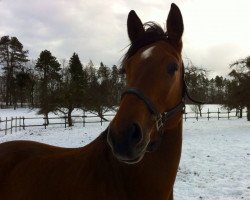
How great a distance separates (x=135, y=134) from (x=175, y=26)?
1123 mm

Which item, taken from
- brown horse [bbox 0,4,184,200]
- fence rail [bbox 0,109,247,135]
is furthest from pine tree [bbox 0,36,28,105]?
brown horse [bbox 0,4,184,200]

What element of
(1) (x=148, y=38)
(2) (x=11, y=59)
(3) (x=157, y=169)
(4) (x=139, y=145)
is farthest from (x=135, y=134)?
(2) (x=11, y=59)

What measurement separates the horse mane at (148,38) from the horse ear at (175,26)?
55mm

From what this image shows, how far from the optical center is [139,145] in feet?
6.23

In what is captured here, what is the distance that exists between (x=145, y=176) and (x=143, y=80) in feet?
2.22

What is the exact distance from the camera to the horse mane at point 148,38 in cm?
251

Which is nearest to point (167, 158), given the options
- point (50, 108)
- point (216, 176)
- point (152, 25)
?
point (152, 25)

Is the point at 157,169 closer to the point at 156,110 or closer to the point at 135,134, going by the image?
the point at 156,110

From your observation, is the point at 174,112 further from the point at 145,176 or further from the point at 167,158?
the point at 145,176

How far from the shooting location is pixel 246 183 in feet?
26.9

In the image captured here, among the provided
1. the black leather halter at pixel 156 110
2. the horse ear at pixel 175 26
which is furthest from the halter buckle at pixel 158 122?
the horse ear at pixel 175 26

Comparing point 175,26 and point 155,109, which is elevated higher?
point 175,26

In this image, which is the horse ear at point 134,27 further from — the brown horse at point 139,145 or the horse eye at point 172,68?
the horse eye at point 172,68

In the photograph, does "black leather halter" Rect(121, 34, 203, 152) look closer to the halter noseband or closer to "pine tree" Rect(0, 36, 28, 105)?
the halter noseband
